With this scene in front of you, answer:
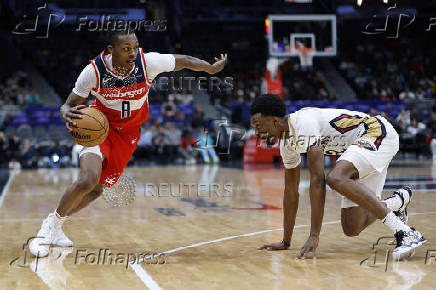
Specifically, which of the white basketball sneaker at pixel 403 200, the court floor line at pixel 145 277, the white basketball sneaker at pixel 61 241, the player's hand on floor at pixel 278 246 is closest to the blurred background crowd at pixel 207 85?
the white basketball sneaker at pixel 403 200

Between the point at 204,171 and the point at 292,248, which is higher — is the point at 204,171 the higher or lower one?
the lower one

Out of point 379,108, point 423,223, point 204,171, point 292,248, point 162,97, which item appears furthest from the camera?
point 162,97

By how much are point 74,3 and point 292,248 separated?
975 inches

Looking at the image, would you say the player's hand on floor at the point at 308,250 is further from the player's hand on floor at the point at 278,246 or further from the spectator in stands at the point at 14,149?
the spectator in stands at the point at 14,149

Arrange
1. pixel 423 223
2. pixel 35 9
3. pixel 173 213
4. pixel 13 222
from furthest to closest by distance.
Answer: pixel 35 9 < pixel 173 213 < pixel 13 222 < pixel 423 223

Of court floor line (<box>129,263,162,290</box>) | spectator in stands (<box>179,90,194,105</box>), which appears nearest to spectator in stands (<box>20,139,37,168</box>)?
spectator in stands (<box>179,90,194,105</box>)

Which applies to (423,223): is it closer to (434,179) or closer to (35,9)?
(434,179)

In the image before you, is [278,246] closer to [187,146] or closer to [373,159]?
[373,159]

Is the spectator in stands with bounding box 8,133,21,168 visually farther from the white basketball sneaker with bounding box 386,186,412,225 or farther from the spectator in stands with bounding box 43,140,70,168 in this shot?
the white basketball sneaker with bounding box 386,186,412,225

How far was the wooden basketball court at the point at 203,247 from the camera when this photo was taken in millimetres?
4477

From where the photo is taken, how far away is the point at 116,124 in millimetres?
6121

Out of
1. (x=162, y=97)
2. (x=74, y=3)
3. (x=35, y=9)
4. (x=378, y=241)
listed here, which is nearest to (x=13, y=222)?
(x=378, y=241)

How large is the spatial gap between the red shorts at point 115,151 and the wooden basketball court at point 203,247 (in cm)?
66

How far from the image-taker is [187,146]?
2044 cm
